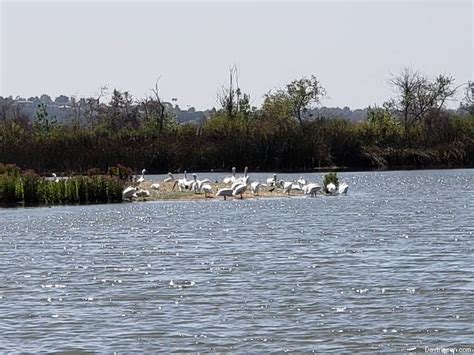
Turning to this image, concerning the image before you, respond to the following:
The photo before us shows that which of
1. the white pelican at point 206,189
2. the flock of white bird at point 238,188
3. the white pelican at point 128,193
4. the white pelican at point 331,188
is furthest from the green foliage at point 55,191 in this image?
the white pelican at point 331,188

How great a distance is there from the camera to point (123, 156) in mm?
57875

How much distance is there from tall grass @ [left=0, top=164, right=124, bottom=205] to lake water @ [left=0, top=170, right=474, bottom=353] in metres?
4.26

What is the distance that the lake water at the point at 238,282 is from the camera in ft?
41.0

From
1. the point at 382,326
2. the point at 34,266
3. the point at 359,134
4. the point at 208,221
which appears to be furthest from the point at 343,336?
the point at 359,134

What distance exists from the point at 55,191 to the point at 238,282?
20389mm

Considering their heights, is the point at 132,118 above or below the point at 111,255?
above

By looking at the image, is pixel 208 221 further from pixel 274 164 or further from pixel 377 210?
pixel 274 164

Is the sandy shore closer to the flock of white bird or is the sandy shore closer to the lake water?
the flock of white bird

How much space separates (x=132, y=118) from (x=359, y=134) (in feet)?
91.8

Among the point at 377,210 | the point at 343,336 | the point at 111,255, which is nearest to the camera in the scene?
the point at 343,336

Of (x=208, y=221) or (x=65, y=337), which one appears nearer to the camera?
(x=65, y=337)

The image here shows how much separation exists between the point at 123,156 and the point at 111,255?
36.6 meters

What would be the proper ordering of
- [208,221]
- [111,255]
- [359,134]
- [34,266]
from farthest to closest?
1. [359,134]
2. [208,221]
3. [111,255]
4. [34,266]

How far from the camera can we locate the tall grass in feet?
118
